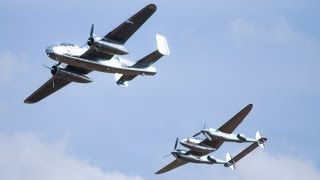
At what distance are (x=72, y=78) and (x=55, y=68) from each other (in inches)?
77.7

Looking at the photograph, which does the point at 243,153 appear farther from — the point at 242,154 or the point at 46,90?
the point at 46,90

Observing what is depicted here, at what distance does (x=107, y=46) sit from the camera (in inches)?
2495

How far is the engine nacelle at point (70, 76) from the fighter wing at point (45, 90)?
4094 millimetres

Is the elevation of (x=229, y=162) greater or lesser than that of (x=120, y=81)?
lesser

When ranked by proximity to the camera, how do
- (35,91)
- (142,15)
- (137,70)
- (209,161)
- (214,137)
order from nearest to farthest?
(142,15), (137,70), (35,91), (214,137), (209,161)

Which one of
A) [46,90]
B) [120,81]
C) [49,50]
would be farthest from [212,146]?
[49,50]

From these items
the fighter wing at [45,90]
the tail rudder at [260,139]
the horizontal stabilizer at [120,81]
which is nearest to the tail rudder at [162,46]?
the horizontal stabilizer at [120,81]

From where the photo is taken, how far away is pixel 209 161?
84.1 meters

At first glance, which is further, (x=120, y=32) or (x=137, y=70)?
(x=137, y=70)

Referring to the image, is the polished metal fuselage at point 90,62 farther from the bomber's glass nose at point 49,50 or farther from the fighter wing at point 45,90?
the fighter wing at point 45,90

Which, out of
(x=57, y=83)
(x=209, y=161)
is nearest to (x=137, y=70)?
(x=57, y=83)

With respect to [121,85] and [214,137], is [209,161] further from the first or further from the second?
[121,85]

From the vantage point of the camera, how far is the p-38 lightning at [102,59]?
208 ft

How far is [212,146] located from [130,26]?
26505 mm
